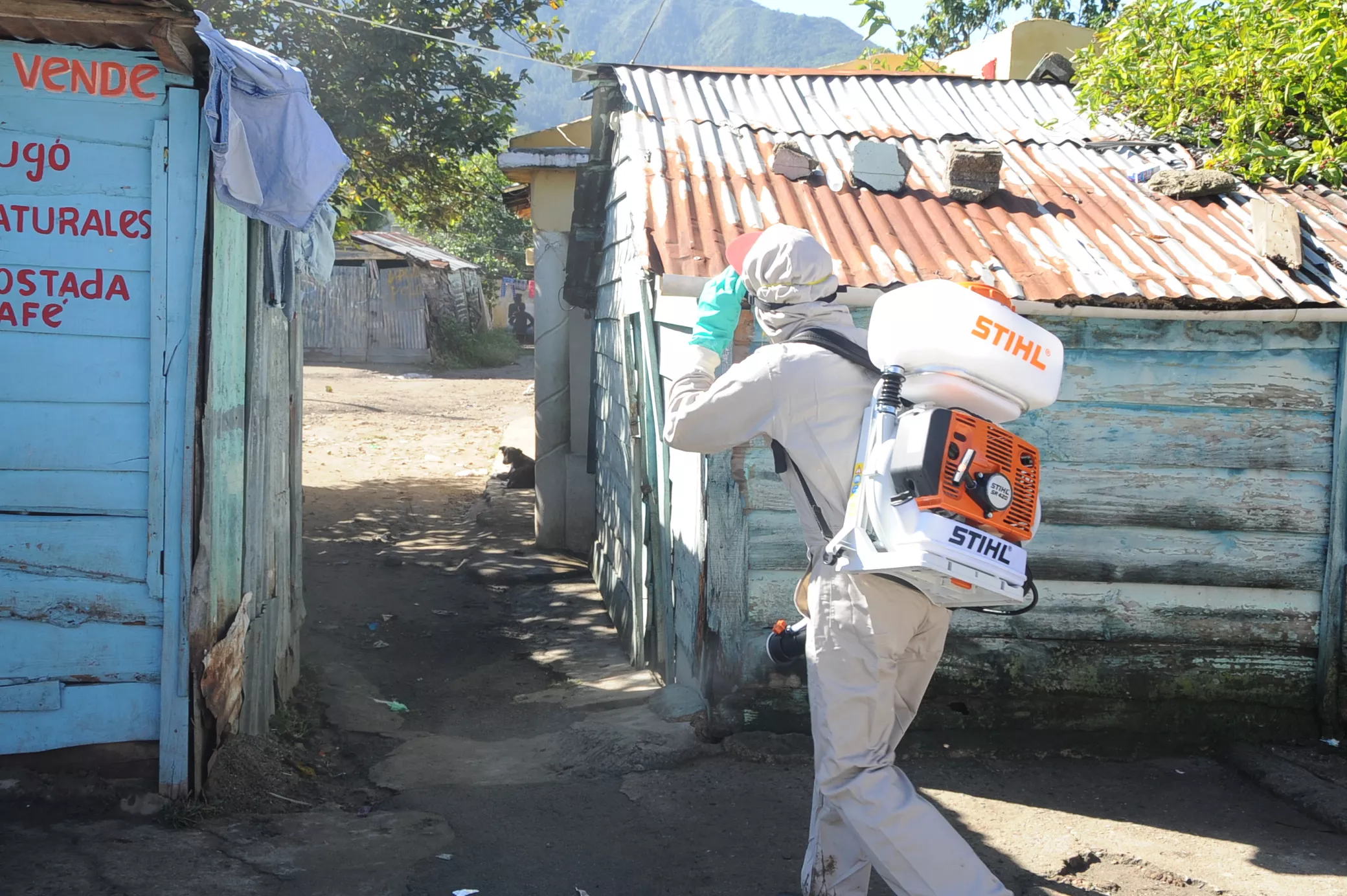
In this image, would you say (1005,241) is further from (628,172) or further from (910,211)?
(628,172)

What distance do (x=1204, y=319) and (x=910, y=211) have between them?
1400mm

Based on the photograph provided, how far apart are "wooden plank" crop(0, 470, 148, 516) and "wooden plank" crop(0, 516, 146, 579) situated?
0.03 metres

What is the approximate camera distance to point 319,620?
23.8 ft

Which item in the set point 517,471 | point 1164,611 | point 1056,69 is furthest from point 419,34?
point 1164,611

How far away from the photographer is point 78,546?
3.75m

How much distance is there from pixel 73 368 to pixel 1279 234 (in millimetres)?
4807

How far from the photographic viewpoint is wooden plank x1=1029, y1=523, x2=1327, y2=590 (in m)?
4.75

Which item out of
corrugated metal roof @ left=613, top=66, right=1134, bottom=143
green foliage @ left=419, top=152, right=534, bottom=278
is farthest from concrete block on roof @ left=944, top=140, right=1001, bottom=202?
green foliage @ left=419, top=152, right=534, bottom=278

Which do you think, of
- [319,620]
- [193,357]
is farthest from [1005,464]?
[319,620]

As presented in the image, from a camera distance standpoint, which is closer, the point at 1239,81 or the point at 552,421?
the point at 1239,81

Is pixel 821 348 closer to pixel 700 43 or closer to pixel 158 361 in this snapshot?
pixel 158 361

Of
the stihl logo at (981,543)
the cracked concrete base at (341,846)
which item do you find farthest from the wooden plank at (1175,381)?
the cracked concrete base at (341,846)

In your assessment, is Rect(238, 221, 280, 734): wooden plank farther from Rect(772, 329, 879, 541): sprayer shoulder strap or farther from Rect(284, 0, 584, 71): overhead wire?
Rect(284, 0, 584, 71): overhead wire

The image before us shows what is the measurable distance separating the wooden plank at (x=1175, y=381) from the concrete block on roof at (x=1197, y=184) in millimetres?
1095
